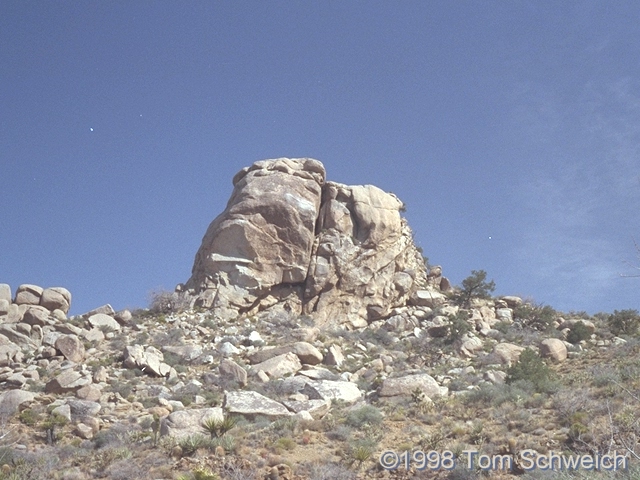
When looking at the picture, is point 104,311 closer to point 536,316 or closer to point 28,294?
point 28,294

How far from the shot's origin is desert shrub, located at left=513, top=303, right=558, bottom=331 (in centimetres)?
3200

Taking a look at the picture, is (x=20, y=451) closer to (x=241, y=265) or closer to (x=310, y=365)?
(x=310, y=365)

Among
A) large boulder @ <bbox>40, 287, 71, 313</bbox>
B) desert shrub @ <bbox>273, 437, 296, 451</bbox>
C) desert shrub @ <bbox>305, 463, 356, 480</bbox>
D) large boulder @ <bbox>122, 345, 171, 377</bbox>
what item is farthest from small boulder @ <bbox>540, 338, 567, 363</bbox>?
large boulder @ <bbox>40, 287, 71, 313</bbox>

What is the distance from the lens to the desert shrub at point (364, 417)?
52.6ft

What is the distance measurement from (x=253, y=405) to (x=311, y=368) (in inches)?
232

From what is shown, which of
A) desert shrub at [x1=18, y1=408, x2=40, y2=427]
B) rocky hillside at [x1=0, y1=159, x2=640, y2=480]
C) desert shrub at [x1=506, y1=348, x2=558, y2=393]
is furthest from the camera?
desert shrub at [x1=506, y1=348, x2=558, y2=393]

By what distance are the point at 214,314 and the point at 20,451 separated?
48.2 ft

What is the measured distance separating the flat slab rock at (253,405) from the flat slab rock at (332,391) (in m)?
1.84

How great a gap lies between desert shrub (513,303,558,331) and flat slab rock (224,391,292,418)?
2038 cm

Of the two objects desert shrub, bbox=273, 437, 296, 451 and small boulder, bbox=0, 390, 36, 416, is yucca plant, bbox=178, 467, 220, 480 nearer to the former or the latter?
desert shrub, bbox=273, 437, 296, 451

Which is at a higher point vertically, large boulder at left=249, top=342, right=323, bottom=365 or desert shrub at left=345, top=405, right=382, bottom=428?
large boulder at left=249, top=342, right=323, bottom=365

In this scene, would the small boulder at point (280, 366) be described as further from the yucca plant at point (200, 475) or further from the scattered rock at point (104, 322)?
the yucca plant at point (200, 475)

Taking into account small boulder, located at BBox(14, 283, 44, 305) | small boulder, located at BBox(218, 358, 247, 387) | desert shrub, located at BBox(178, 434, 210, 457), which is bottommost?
desert shrub, located at BBox(178, 434, 210, 457)

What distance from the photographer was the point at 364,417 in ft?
53.6
